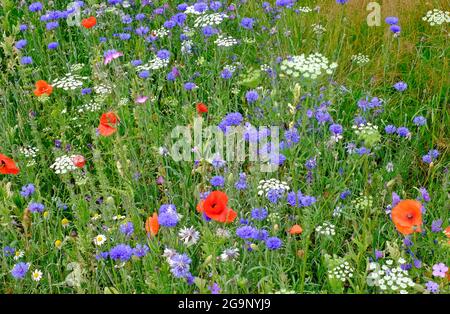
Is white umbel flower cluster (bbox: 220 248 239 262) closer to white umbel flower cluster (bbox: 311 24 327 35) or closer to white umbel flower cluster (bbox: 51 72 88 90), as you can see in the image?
white umbel flower cluster (bbox: 51 72 88 90)

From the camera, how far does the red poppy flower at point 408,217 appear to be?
1.99 m

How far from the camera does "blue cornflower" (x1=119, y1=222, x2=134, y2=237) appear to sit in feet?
7.42

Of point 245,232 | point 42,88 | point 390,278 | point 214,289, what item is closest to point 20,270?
point 214,289

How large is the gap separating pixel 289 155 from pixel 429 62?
1.72m

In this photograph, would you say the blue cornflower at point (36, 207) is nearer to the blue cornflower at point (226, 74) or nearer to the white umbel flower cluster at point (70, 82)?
the white umbel flower cluster at point (70, 82)

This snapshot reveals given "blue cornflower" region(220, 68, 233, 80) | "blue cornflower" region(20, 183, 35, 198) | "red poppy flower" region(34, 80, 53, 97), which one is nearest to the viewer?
"blue cornflower" region(20, 183, 35, 198)

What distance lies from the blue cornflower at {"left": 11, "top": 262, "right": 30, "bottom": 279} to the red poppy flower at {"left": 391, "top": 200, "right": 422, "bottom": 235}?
4.43ft

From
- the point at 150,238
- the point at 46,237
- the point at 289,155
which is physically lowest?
the point at 46,237

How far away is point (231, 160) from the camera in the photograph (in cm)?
263

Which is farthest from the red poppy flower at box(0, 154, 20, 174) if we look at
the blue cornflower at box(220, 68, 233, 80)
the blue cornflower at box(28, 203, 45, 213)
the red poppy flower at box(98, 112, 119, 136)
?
the blue cornflower at box(220, 68, 233, 80)

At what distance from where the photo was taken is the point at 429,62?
3414mm
